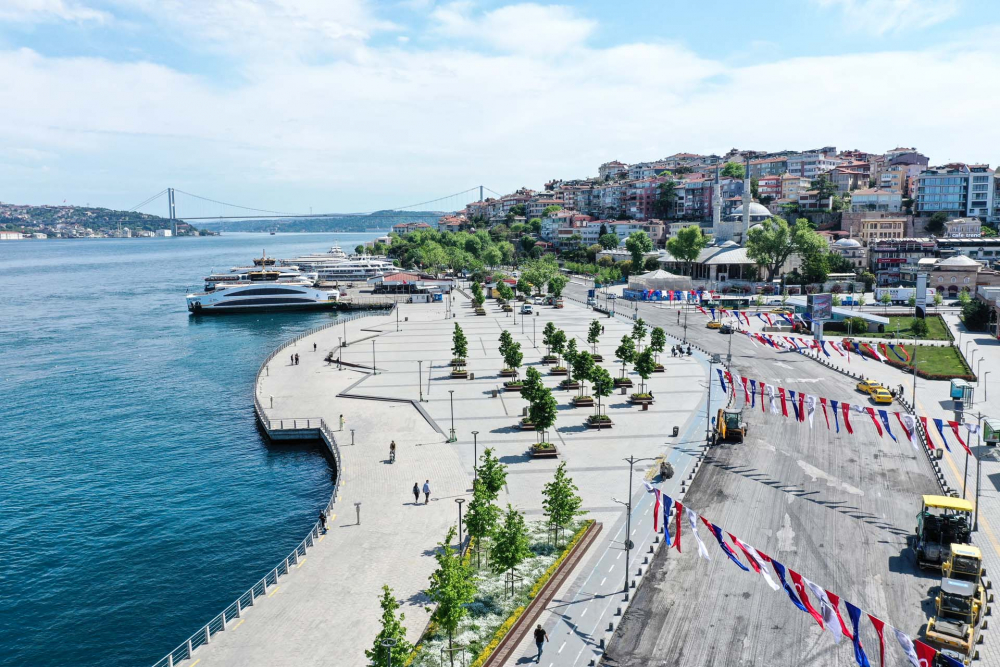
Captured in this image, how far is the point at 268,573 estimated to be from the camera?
25.0 m

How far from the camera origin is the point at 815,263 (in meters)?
110

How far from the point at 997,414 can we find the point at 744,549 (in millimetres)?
33382

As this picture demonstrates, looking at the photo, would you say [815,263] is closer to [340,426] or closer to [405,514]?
[340,426]

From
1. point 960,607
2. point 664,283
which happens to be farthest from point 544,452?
point 664,283

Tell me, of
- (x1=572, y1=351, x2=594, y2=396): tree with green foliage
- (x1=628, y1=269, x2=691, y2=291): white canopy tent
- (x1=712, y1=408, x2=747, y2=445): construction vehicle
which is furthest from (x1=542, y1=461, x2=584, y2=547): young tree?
(x1=628, y1=269, x2=691, y2=291): white canopy tent

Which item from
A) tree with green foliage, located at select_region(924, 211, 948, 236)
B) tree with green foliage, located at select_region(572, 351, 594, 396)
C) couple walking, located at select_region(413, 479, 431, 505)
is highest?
tree with green foliage, located at select_region(924, 211, 948, 236)

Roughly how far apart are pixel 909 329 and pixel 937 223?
79.5 m

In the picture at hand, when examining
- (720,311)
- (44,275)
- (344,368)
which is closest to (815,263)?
(720,311)

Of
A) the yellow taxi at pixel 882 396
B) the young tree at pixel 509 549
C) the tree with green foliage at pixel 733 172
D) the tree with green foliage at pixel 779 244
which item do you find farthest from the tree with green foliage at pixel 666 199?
the young tree at pixel 509 549

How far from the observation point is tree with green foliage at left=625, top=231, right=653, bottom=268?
134875 millimetres

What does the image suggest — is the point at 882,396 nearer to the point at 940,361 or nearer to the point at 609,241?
the point at 940,361

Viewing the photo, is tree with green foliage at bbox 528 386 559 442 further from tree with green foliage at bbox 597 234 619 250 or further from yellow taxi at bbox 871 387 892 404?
tree with green foliage at bbox 597 234 619 250

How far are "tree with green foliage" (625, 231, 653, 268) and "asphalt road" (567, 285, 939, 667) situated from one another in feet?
311

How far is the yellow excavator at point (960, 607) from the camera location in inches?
779
